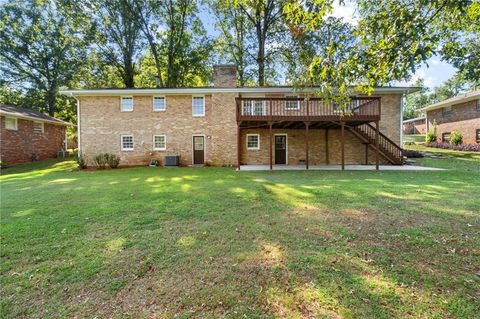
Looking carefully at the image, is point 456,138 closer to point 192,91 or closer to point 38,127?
point 192,91

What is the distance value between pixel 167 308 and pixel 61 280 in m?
1.51

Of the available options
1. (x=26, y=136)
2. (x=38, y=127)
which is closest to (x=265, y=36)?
(x=38, y=127)

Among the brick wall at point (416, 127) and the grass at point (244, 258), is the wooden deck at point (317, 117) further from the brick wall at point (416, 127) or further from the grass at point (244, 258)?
the brick wall at point (416, 127)

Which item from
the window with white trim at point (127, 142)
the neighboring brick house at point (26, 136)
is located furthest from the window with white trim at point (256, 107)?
the neighboring brick house at point (26, 136)

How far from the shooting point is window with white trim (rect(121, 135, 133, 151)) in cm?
1734

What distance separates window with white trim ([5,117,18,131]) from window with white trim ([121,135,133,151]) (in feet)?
28.4

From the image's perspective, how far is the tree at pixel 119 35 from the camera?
24.8 metres

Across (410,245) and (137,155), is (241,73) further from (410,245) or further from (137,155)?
(410,245)

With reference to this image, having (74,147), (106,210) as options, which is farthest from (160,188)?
(74,147)

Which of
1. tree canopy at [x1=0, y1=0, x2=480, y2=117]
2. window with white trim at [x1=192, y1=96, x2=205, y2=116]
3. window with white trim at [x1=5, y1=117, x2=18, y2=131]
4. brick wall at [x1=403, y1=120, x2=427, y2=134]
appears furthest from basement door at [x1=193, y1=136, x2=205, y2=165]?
brick wall at [x1=403, y1=120, x2=427, y2=134]

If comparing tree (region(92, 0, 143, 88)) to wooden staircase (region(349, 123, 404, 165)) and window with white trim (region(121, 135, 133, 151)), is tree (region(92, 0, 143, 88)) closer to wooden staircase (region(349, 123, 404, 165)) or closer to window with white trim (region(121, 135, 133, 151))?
window with white trim (region(121, 135, 133, 151))

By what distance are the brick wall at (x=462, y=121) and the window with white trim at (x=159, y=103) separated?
24879 mm

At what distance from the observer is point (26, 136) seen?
20.2 metres

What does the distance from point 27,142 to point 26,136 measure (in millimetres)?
458
